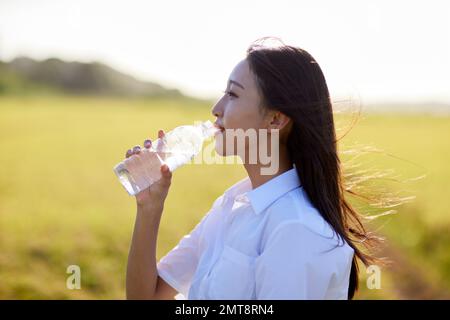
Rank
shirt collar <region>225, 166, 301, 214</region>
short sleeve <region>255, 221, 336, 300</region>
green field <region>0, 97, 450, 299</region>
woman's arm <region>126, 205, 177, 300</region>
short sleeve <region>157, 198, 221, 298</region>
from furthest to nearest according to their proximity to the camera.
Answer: green field <region>0, 97, 450, 299</region>
short sleeve <region>157, 198, 221, 298</region>
woman's arm <region>126, 205, 177, 300</region>
shirt collar <region>225, 166, 301, 214</region>
short sleeve <region>255, 221, 336, 300</region>

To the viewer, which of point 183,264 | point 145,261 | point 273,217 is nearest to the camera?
point 273,217

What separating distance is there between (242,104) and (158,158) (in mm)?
537

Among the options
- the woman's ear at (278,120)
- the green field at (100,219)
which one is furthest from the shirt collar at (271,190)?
the green field at (100,219)

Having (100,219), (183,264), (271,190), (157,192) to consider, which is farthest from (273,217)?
(100,219)

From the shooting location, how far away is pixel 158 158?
285 centimetres

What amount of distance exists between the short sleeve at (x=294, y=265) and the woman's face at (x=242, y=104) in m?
0.53

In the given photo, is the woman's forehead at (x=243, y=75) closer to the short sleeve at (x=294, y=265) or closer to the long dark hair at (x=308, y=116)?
the long dark hair at (x=308, y=116)

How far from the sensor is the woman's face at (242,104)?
257 cm

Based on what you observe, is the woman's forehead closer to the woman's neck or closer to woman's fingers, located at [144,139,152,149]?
the woman's neck

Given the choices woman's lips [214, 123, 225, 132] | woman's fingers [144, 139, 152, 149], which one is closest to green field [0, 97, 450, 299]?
woman's lips [214, 123, 225, 132]

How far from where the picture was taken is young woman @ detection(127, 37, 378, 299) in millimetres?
2221

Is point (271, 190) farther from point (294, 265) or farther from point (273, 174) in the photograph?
point (294, 265)
